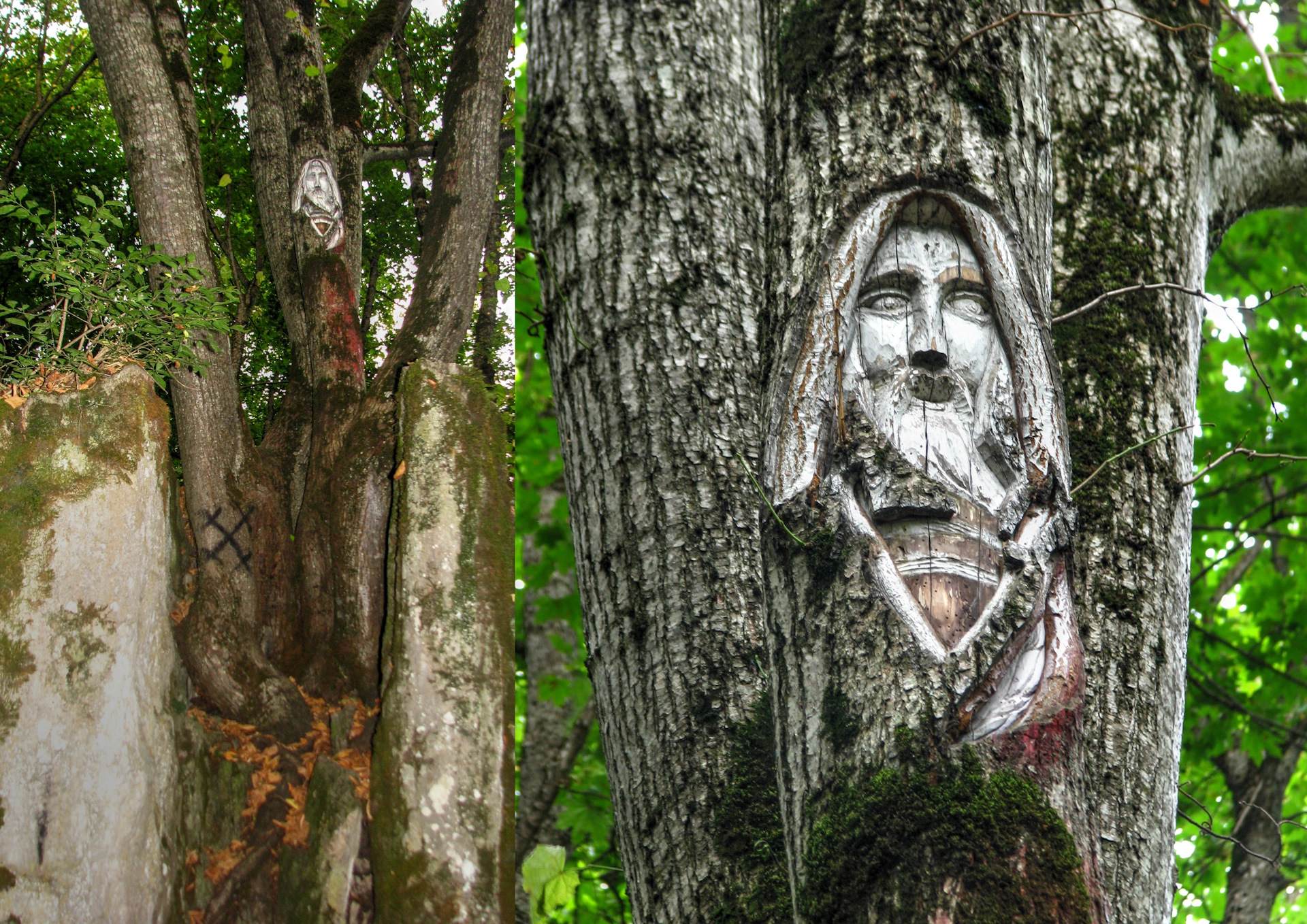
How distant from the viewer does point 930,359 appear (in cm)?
182

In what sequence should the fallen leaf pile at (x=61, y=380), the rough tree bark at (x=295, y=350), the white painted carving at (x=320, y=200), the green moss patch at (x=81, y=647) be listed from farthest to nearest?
the white painted carving at (x=320, y=200) < the rough tree bark at (x=295, y=350) < the fallen leaf pile at (x=61, y=380) < the green moss patch at (x=81, y=647)

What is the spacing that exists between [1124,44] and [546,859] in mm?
2837

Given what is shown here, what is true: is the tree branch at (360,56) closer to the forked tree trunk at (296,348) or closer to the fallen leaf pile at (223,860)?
the forked tree trunk at (296,348)

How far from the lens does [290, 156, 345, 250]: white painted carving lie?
150 inches

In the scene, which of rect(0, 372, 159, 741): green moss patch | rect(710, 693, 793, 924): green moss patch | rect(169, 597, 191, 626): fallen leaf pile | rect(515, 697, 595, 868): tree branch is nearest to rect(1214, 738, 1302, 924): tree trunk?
rect(515, 697, 595, 868): tree branch

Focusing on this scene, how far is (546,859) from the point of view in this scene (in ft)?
8.20

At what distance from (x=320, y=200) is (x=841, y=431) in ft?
9.39

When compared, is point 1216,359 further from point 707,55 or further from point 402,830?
point 402,830

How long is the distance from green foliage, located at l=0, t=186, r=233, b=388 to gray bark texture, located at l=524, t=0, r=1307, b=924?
1.43 meters

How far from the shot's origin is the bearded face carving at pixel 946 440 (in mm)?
1647

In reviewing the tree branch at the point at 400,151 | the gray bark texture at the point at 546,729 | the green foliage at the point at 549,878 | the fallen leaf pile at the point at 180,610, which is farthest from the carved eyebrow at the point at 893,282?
the tree branch at the point at 400,151

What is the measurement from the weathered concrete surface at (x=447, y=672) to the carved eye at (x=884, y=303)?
5.31ft

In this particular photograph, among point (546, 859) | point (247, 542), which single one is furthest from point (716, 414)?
point (247, 542)

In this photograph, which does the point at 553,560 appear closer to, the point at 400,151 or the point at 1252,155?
the point at 400,151
